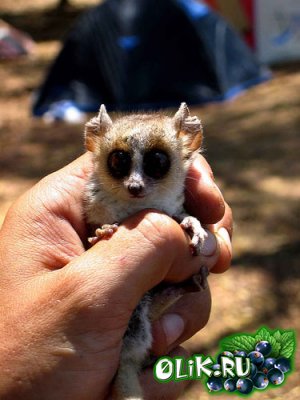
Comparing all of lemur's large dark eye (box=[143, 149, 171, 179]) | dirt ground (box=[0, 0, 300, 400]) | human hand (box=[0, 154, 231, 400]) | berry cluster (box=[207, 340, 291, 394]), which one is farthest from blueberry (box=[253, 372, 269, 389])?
dirt ground (box=[0, 0, 300, 400])

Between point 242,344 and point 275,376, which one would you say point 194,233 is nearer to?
point 242,344

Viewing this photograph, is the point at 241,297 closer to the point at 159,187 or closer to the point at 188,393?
the point at 188,393

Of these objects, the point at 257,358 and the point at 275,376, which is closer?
the point at 257,358

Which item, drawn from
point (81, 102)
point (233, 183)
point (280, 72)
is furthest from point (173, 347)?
point (280, 72)

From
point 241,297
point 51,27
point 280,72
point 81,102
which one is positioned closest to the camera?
point 241,297

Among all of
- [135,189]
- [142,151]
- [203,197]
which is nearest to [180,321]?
[203,197]

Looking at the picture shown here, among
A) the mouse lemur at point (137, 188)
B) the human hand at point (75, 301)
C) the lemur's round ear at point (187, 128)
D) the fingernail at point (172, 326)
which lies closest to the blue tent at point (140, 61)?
the lemur's round ear at point (187, 128)
